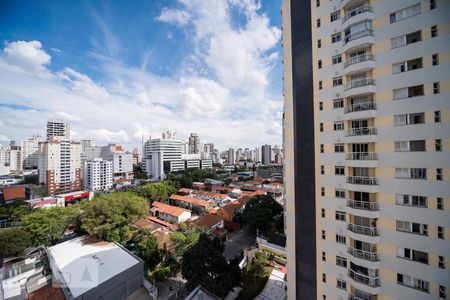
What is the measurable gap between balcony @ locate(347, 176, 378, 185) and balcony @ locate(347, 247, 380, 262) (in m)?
A: 2.93

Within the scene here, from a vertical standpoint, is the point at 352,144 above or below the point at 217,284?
above

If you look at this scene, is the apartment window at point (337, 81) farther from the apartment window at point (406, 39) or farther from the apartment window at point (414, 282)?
the apartment window at point (414, 282)

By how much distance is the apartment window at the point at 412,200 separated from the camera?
6668 mm

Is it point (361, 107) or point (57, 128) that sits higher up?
point (57, 128)

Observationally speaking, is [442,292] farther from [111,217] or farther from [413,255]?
[111,217]

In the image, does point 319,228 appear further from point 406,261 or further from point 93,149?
point 93,149

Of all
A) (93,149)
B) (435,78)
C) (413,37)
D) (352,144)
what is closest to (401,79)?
(435,78)

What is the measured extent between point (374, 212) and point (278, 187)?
121 ft

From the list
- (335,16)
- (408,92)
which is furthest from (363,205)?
(335,16)

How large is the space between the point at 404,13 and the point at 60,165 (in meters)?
60.8

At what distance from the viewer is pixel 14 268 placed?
15734 mm

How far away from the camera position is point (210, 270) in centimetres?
1224

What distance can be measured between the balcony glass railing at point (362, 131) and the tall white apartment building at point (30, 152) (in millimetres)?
103154

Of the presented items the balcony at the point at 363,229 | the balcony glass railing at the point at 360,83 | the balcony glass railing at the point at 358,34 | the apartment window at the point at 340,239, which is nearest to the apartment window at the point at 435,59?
the balcony glass railing at the point at 360,83
